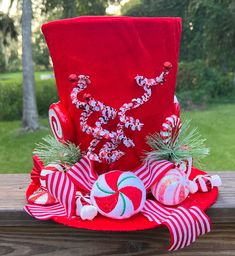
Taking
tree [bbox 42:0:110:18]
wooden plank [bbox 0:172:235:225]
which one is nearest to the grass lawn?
tree [bbox 42:0:110:18]

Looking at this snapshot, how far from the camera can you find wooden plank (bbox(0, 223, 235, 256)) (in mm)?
969

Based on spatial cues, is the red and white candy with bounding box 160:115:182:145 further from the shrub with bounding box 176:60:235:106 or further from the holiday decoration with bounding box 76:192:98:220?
the shrub with bounding box 176:60:235:106

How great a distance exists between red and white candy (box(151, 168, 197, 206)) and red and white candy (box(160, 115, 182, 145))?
0.07 m

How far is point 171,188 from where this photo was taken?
3.06ft

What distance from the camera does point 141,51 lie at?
940 millimetres

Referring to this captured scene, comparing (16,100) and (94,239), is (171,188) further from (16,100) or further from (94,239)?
(16,100)

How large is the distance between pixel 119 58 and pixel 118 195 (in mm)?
287

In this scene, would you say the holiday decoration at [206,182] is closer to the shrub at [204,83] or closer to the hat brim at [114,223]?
the hat brim at [114,223]

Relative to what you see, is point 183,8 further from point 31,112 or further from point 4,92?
point 31,112

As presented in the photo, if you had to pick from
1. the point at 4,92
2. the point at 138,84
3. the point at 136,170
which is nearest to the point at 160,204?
the point at 136,170

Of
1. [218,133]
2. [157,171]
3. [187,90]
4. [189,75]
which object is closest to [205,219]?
[157,171]

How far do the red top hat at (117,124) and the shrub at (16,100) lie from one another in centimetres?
980

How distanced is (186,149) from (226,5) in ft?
39.6

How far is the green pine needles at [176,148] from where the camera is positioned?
3.23 ft
